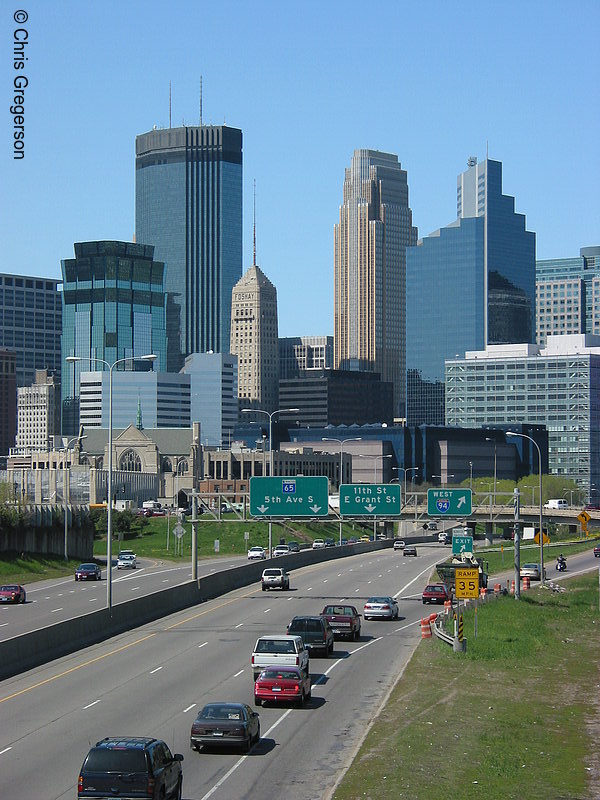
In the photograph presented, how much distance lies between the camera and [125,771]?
25078 millimetres

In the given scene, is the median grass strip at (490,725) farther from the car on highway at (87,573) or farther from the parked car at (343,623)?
the car on highway at (87,573)

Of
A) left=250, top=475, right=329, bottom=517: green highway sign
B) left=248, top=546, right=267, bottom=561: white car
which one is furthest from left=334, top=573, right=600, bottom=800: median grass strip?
left=248, top=546, right=267, bottom=561: white car

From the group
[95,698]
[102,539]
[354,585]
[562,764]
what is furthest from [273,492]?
[102,539]

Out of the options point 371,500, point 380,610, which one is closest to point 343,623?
point 380,610

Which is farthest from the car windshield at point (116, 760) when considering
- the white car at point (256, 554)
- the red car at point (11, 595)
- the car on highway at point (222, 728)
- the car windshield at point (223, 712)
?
the white car at point (256, 554)

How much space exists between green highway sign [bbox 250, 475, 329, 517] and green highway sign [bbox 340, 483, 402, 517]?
4.61 m

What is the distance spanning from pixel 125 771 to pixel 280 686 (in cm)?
1426

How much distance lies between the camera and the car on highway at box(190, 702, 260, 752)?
31.7 m

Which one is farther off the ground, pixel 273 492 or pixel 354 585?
pixel 273 492

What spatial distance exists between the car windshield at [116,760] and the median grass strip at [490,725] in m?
4.46

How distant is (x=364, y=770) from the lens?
30.2m

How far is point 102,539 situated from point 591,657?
96.7 metres

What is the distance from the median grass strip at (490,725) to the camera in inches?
1156

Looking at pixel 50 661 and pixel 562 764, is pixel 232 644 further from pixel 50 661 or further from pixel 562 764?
pixel 562 764
